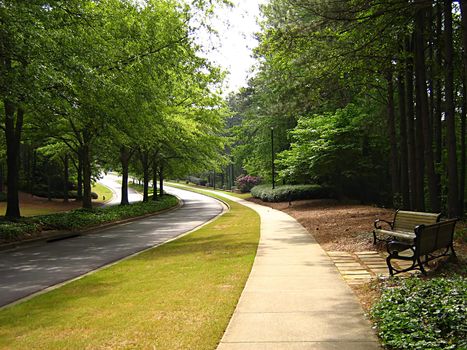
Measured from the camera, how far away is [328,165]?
1073 inches

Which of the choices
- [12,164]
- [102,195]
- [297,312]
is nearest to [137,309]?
[297,312]

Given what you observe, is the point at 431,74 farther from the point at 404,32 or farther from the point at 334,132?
the point at 334,132

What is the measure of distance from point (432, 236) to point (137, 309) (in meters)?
4.99

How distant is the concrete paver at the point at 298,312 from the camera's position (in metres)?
4.39

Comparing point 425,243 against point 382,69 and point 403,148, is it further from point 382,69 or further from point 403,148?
point 403,148

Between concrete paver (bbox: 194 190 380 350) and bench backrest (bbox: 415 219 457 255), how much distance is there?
120cm

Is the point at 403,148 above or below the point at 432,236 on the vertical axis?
above

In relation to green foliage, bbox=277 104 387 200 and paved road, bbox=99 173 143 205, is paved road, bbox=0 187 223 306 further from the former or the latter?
paved road, bbox=99 173 143 205

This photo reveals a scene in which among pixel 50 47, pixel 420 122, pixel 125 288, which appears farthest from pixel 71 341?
pixel 420 122

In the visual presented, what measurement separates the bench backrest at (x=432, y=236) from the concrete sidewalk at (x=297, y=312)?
56.1 inches

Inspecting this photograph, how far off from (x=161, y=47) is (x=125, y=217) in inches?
433

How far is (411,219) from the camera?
9.47 m

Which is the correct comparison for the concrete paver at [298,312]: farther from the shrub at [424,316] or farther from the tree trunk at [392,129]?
the tree trunk at [392,129]

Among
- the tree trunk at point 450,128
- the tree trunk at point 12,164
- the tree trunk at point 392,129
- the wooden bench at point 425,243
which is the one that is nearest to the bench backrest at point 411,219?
the wooden bench at point 425,243
